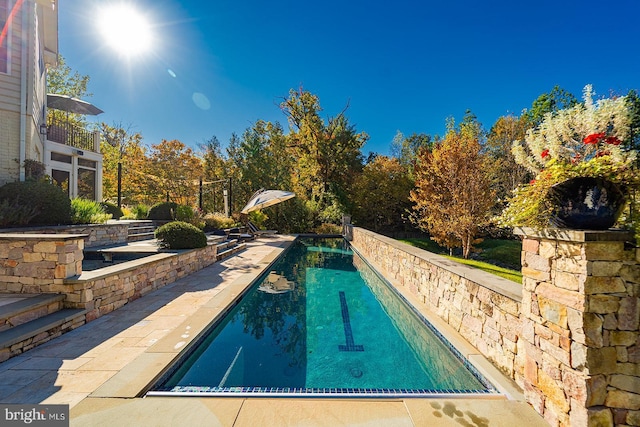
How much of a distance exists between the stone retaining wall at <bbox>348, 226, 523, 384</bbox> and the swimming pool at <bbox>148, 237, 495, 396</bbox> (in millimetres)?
328

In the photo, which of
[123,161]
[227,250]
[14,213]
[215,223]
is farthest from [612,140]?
[123,161]

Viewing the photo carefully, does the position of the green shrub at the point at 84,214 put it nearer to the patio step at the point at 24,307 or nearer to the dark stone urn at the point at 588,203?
the patio step at the point at 24,307

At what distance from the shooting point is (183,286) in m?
6.33

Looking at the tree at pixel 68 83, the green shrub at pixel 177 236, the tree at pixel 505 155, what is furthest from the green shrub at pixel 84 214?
the tree at pixel 505 155

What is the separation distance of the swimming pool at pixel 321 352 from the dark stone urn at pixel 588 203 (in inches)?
76.9

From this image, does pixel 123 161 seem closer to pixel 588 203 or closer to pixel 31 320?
pixel 31 320

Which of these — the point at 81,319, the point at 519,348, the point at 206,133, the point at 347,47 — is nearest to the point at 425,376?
the point at 519,348

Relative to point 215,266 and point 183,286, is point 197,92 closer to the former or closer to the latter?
point 215,266

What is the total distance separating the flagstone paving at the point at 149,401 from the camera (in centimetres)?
230

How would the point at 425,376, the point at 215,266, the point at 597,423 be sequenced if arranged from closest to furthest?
1. the point at 597,423
2. the point at 425,376
3. the point at 215,266

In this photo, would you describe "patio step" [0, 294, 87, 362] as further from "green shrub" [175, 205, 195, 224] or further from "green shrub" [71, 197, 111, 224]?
"green shrub" [175, 205, 195, 224]

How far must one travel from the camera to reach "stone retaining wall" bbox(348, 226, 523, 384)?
2.95 m

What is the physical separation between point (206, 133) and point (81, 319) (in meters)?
24.2

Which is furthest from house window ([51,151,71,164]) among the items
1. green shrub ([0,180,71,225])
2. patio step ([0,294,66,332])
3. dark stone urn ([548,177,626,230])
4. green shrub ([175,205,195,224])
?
dark stone urn ([548,177,626,230])
